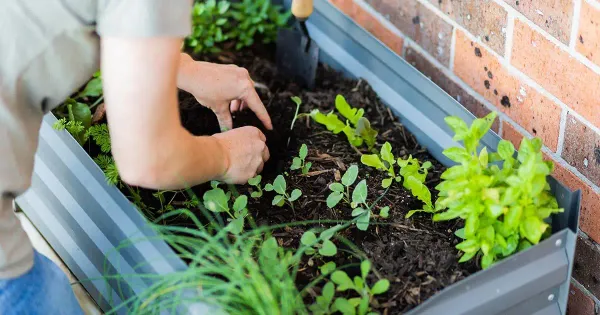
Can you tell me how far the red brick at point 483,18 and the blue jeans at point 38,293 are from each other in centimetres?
95

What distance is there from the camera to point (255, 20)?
2141mm

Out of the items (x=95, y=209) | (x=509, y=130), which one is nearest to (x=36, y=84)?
(x=95, y=209)

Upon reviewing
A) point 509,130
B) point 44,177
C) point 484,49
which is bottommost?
point 44,177

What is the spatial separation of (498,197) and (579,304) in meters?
0.52

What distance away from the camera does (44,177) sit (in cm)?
177

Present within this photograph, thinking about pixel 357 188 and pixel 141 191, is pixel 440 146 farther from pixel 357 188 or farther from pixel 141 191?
pixel 141 191

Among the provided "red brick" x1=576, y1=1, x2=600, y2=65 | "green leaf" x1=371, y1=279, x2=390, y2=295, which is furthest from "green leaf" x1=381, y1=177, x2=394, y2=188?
"red brick" x1=576, y1=1, x2=600, y2=65

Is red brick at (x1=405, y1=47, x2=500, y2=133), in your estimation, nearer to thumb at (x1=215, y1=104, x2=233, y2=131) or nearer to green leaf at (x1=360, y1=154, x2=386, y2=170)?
green leaf at (x1=360, y1=154, x2=386, y2=170)

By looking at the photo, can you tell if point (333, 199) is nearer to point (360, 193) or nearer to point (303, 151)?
point (360, 193)

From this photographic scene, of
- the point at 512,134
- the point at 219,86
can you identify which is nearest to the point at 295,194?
the point at 219,86

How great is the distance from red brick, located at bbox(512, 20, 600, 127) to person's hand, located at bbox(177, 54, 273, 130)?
53 centimetres

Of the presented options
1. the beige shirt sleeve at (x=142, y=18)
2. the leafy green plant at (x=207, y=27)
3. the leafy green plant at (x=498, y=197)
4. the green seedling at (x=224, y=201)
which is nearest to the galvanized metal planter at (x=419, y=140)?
the leafy green plant at (x=498, y=197)

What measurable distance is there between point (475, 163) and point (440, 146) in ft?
1.30

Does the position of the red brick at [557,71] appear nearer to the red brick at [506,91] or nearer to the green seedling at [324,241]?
the red brick at [506,91]
